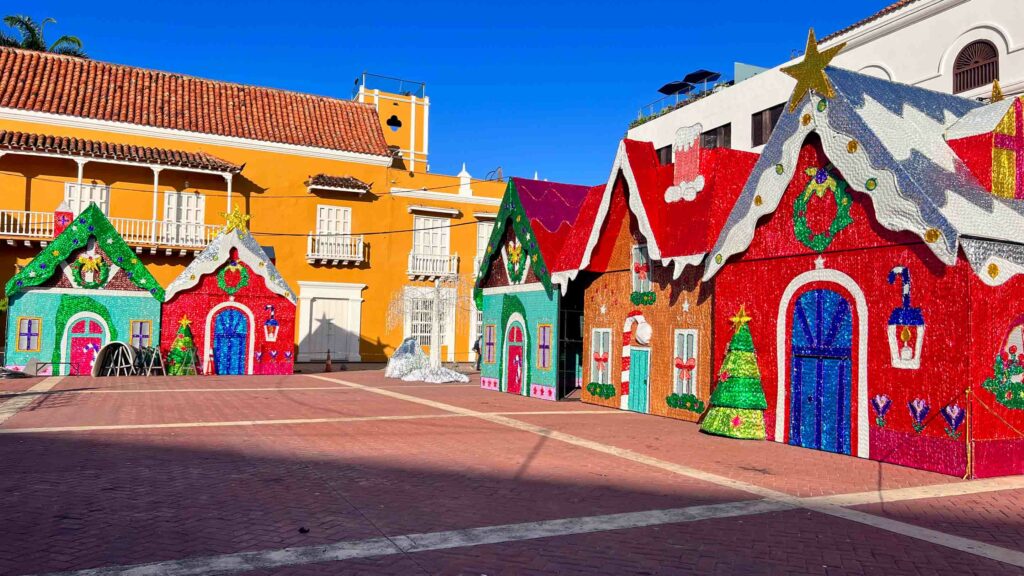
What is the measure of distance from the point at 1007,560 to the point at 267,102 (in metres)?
30.2

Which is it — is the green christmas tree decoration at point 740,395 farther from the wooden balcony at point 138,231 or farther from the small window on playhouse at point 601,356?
the wooden balcony at point 138,231

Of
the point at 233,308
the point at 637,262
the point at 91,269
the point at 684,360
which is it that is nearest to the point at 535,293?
the point at 637,262

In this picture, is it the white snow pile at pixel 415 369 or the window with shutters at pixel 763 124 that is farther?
the window with shutters at pixel 763 124

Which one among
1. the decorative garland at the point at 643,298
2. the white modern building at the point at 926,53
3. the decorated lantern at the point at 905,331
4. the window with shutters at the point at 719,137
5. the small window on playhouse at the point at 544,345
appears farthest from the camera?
the window with shutters at the point at 719,137

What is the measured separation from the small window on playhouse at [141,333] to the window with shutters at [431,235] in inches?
457

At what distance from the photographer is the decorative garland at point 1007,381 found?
8.90 metres

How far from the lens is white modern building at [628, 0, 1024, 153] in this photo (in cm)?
2109

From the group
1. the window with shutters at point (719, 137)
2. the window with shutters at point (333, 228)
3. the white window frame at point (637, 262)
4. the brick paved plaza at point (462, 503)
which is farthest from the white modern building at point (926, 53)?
the window with shutters at point (333, 228)

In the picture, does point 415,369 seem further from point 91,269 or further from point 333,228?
point 333,228

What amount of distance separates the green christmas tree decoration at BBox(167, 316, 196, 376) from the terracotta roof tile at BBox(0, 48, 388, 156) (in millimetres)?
9206

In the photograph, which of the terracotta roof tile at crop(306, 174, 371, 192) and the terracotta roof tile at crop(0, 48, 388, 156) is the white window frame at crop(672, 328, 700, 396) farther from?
the terracotta roof tile at crop(0, 48, 388, 156)

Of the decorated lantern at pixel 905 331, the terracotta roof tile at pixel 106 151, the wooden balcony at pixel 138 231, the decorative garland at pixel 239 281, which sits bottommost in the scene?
the decorated lantern at pixel 905 331

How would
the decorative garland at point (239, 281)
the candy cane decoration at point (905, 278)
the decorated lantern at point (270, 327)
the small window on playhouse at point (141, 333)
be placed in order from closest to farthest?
the candy cane decoration at point (905, 278)
the small window on playhouse at point (141, 333)
the decorative garland at point (239, 281)
the decorated lantern at point (270, 327)

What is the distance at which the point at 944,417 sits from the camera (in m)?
8.87
